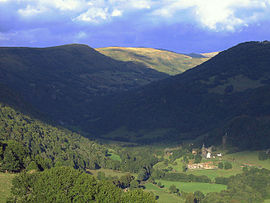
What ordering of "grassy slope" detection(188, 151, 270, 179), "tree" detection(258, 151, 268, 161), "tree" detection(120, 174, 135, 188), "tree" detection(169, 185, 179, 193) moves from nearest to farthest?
"tree" detection(169, 185, 179, 193) < "tree" detection(120, 174, 135, 188) < "grassy slope" detection(188, 151, 270, 179) < "tree" detection(258, 151, 268, 161)

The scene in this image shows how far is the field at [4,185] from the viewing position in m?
81.3

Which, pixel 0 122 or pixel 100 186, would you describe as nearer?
pixel 100 186

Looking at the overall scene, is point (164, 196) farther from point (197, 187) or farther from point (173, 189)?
point (197, 187)

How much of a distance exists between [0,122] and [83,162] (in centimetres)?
4959

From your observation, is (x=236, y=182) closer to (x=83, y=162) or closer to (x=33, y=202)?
(x=83, y=162)

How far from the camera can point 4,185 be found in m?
87.4

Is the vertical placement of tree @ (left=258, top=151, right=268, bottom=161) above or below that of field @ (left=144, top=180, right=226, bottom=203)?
above

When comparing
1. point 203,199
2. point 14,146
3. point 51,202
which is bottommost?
point 203,199

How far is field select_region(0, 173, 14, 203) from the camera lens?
8134 cm

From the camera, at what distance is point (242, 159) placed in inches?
7835

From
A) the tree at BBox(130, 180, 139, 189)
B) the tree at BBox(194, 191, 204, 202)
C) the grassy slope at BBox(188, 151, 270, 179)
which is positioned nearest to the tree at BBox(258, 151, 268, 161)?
the grassy slope at BBox(188, 151, 270, 179)

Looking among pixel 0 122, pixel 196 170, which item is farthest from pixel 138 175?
pixel 0 122

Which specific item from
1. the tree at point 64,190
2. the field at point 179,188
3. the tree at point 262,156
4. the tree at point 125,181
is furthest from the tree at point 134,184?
the tree at point 262,156

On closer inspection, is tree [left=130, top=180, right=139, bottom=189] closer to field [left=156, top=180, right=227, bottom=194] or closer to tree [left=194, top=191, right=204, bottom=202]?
field [left=156, top=180, right=227, bottom=194]
